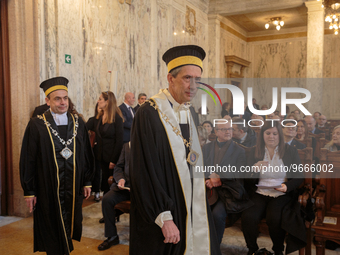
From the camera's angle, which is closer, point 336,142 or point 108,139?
point 336,142

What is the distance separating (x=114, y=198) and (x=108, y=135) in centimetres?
155

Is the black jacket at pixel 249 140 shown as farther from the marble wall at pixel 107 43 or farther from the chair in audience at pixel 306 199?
the marble wall at pixel 107 43

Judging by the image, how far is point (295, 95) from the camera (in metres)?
16.8

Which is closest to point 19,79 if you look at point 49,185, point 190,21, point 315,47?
point 49,185

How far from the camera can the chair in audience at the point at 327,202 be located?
119 inches

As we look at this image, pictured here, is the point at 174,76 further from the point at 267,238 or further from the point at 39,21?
the point at 39,21

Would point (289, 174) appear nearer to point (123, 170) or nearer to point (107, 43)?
point (123, 170)

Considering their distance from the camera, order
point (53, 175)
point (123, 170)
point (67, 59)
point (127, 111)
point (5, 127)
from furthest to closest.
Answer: point (127, 111) < point (67, 59) < point (5, 127) < point (123, 170) < point (53, 175)

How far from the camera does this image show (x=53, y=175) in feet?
10.5

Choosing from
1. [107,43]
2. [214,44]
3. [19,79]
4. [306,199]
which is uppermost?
[214,44]

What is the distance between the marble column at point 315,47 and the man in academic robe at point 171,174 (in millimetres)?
9797

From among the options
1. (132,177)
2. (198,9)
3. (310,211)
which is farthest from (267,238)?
(198,9)

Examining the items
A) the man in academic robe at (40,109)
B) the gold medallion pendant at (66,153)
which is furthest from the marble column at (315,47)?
the gold medallion pendant at (66,153)

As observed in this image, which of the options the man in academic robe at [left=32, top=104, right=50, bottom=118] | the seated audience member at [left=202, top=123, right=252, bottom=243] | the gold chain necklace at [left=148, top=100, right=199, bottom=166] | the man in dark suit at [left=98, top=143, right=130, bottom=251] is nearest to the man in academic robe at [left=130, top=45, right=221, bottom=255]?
the gold chain necklace at [left=148, top=100, right=199, bottom=166]
